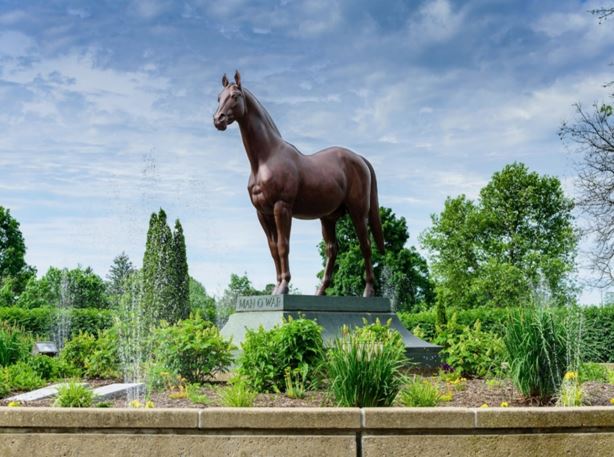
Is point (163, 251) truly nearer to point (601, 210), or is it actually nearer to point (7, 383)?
point (601, 210)

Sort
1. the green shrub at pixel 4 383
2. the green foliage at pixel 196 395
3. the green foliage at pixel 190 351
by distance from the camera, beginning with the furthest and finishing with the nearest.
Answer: the green foliage at pixel 190 351, the green shrub at pixel 4 383, the green foliage at pixel 196 395

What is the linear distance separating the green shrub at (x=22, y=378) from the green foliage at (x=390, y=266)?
21461 mm

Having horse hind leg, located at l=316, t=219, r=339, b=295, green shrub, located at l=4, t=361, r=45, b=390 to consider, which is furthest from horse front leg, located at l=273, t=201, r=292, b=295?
green shrub, located at l=4, t=361, r=45, b=390

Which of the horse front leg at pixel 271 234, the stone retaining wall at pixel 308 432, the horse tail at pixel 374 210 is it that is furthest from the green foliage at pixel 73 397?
the horse tail at pixel 374 210

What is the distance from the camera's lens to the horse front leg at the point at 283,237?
10.3 m

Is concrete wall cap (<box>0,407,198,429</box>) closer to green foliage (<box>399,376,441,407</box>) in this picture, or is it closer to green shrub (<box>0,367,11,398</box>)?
green foliage (<box>399,376,441,407</box>)

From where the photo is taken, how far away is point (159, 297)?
2941 centimetres

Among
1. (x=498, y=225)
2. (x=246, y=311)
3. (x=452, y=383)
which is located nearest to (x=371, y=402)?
(x=452, y=383)

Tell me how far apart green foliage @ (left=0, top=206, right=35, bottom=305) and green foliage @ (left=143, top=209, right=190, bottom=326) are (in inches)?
770

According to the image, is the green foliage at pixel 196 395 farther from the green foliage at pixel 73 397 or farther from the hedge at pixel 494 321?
the hedge at pixel 494 321

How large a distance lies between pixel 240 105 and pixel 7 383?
4.71 meters

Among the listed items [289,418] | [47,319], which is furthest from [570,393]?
[47,319]

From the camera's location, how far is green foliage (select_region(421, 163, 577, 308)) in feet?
116

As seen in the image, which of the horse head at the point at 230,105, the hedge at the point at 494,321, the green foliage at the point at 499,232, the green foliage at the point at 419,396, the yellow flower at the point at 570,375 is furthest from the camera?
the green foliage at the point at 499,232
